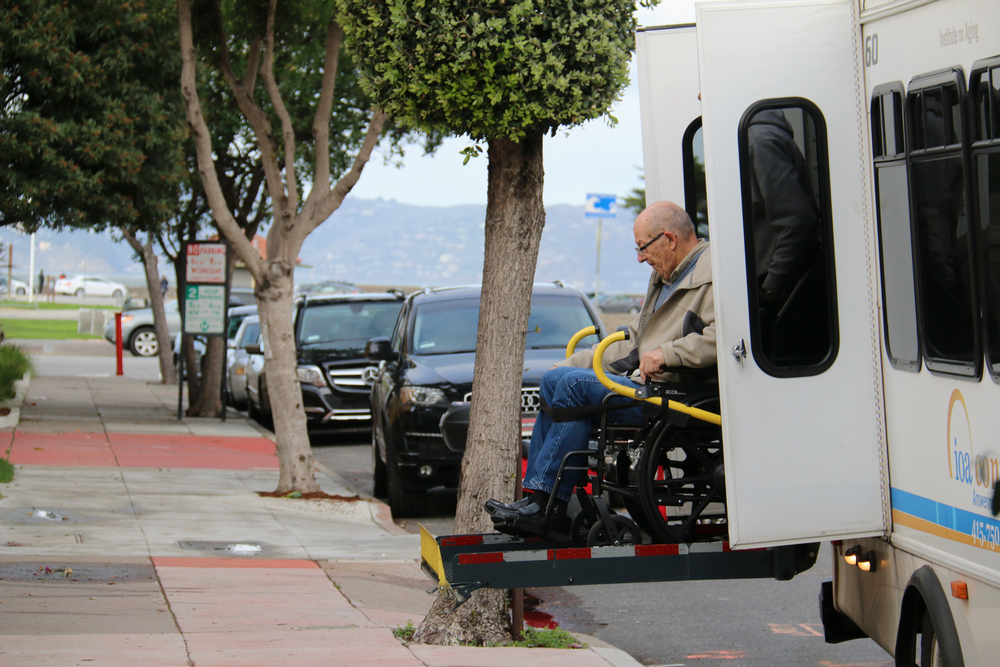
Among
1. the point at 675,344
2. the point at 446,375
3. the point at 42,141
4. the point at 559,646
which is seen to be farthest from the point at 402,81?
the point at 42,141

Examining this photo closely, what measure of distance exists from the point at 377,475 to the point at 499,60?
6.23 m

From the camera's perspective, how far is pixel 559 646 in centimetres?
586

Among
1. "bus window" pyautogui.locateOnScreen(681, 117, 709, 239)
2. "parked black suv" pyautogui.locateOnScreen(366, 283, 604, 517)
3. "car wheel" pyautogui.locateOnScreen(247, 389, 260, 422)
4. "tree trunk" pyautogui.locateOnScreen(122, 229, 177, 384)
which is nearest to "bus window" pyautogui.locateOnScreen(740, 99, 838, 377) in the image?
"bus window" pyautogui.locateOnScreen(681, 117, 709, 239)

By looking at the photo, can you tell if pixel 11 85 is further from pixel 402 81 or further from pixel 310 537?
pixel 402 81

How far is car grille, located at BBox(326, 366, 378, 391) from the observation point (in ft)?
46.2

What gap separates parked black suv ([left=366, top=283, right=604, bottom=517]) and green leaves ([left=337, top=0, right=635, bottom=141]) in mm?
3498

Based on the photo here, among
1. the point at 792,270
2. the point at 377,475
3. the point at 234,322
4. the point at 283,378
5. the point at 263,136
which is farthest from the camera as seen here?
the point at 234,322

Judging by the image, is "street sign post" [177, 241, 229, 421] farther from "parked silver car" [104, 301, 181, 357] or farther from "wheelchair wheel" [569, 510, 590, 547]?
"parked silver car" [104, 301, 181, 357]

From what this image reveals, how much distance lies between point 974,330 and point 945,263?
12.0 inches

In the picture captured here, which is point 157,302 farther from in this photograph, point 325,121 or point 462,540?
point 462,540

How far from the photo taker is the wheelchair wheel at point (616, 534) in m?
4.64

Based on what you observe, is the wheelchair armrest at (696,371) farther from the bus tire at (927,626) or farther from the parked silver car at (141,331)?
the parked silver car at (141,331)

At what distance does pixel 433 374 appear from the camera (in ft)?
31.5

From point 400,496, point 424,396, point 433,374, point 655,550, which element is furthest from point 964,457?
point 400,496
